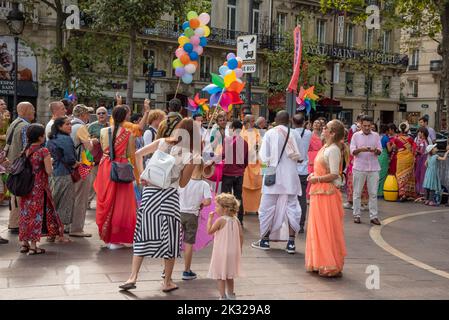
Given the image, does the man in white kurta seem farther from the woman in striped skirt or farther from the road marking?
the woman in striped skirt

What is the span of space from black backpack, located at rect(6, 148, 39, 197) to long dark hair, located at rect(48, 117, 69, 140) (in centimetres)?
76

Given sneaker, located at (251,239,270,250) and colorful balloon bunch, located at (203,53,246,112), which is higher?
colorful balloon bunch, located at (203,53,246,112)

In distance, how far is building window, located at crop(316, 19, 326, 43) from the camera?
47.0 meters

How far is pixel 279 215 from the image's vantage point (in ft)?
28.8

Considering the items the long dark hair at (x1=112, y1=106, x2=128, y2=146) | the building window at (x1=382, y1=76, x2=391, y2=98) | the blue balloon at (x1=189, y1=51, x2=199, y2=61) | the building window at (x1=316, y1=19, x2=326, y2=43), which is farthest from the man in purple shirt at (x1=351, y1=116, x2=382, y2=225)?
the building window at (x1=382, y1=76, x2=391, y2=98)

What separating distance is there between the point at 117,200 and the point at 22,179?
126 centimetres

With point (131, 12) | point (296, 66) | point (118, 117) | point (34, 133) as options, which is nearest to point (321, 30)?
point (131, 12)

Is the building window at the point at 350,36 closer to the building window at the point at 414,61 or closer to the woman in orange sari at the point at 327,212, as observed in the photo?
the building window at the point at 414,61

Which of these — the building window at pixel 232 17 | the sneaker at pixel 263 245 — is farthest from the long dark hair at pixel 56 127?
the building window at pixel 232 17

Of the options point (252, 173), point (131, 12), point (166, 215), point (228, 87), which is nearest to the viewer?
point (166, 215)

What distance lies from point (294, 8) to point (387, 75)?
432 inches

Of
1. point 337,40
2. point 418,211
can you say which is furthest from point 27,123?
A: point 337,40

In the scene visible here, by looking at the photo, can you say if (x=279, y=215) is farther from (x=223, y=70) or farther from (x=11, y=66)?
(x=11, y=66)

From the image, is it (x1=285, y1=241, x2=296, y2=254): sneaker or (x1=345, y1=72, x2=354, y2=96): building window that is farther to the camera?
(x1=345, y1=72, x2=354, y2=96): building window
